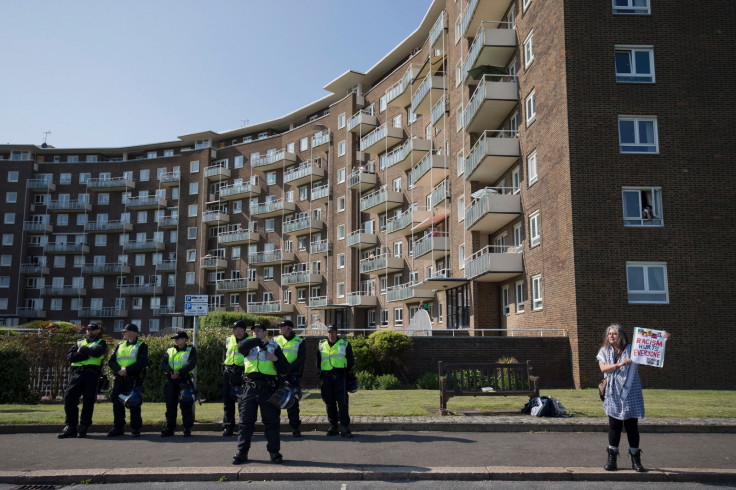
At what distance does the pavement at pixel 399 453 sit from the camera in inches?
322

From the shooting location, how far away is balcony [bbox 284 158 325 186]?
196 ft

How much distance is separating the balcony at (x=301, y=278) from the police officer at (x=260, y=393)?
158 feet

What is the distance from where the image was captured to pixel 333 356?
11062 mm

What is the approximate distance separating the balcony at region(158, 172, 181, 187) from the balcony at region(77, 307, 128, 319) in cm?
1568

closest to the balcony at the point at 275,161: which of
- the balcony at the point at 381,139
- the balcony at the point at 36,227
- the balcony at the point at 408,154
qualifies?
the balcony at the point at 381,139

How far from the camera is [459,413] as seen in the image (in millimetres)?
12570

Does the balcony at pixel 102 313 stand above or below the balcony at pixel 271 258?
below

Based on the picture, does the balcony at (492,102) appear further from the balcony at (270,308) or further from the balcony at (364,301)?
the balcony at (270,308)

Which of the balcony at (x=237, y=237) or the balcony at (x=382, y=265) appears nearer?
A: the balcony at (x=382, y=265)

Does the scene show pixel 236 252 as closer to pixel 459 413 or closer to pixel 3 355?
pixel 3 355

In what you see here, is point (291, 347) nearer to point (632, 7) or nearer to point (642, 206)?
point (642, 206)

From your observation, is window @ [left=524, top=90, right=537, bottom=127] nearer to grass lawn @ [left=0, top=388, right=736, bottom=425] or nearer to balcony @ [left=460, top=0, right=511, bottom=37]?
balcony @ [left=460, top=0, right=511, bottom=37]

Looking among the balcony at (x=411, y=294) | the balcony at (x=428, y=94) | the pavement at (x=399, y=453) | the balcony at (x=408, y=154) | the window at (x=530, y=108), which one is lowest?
the pavement at (x=399, y=453)

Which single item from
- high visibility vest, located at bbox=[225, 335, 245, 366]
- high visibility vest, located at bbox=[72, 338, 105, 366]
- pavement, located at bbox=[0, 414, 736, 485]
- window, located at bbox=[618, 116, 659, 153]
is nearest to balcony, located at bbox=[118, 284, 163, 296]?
window, located at bbox=[618, 116, 659, 153]
